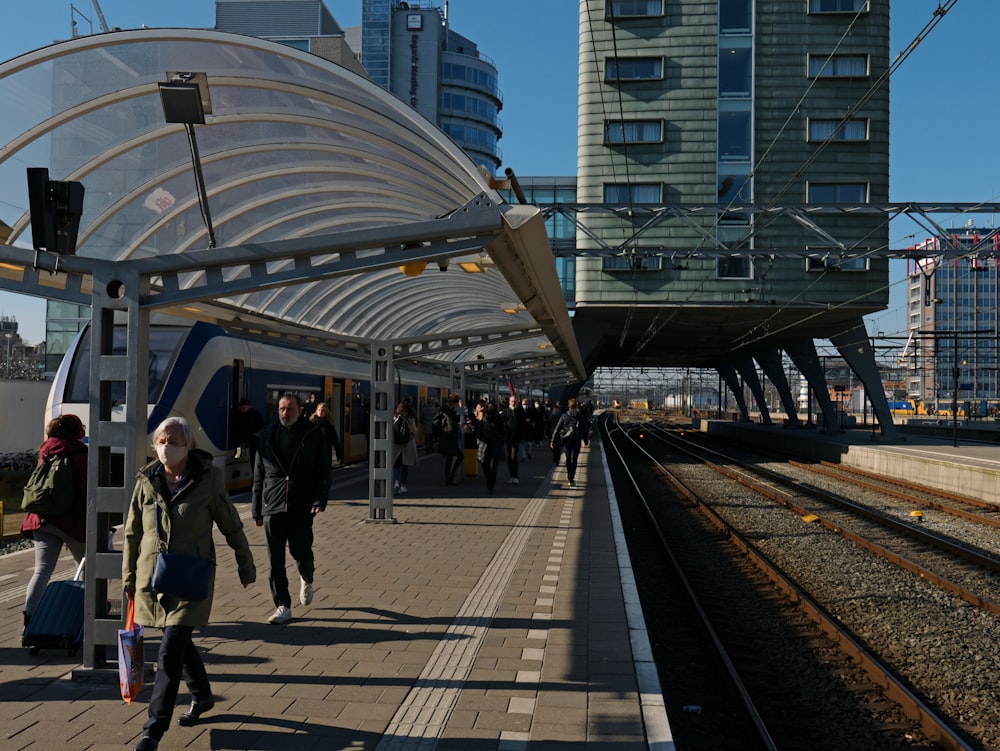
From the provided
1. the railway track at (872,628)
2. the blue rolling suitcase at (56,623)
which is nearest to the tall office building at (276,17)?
the railway track at (872,628)

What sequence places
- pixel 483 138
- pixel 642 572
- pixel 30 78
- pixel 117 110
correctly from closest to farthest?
pixel 30 78 → pixel 117 110 → pixel 642 572 → pixel 483 138

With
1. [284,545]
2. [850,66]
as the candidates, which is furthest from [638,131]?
[284,545]

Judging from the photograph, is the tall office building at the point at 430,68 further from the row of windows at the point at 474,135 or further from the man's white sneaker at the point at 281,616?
the man's white sneaker at the point at 281,616

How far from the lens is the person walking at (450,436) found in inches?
614

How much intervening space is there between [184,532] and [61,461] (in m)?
1.79

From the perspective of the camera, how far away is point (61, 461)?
558cm

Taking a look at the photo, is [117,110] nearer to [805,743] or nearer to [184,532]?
[184,532]

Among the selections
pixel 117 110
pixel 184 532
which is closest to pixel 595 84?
pixel 117 110

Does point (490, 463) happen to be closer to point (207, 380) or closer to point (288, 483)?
point (207, 380)

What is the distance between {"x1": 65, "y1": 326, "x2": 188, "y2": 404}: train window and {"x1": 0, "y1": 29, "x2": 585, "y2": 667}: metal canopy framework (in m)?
0.85

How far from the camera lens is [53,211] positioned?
16.9 feet

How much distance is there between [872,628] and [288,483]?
499 cm

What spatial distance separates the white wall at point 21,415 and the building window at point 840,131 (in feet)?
74.4

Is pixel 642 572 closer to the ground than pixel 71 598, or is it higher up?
closer to the ground
